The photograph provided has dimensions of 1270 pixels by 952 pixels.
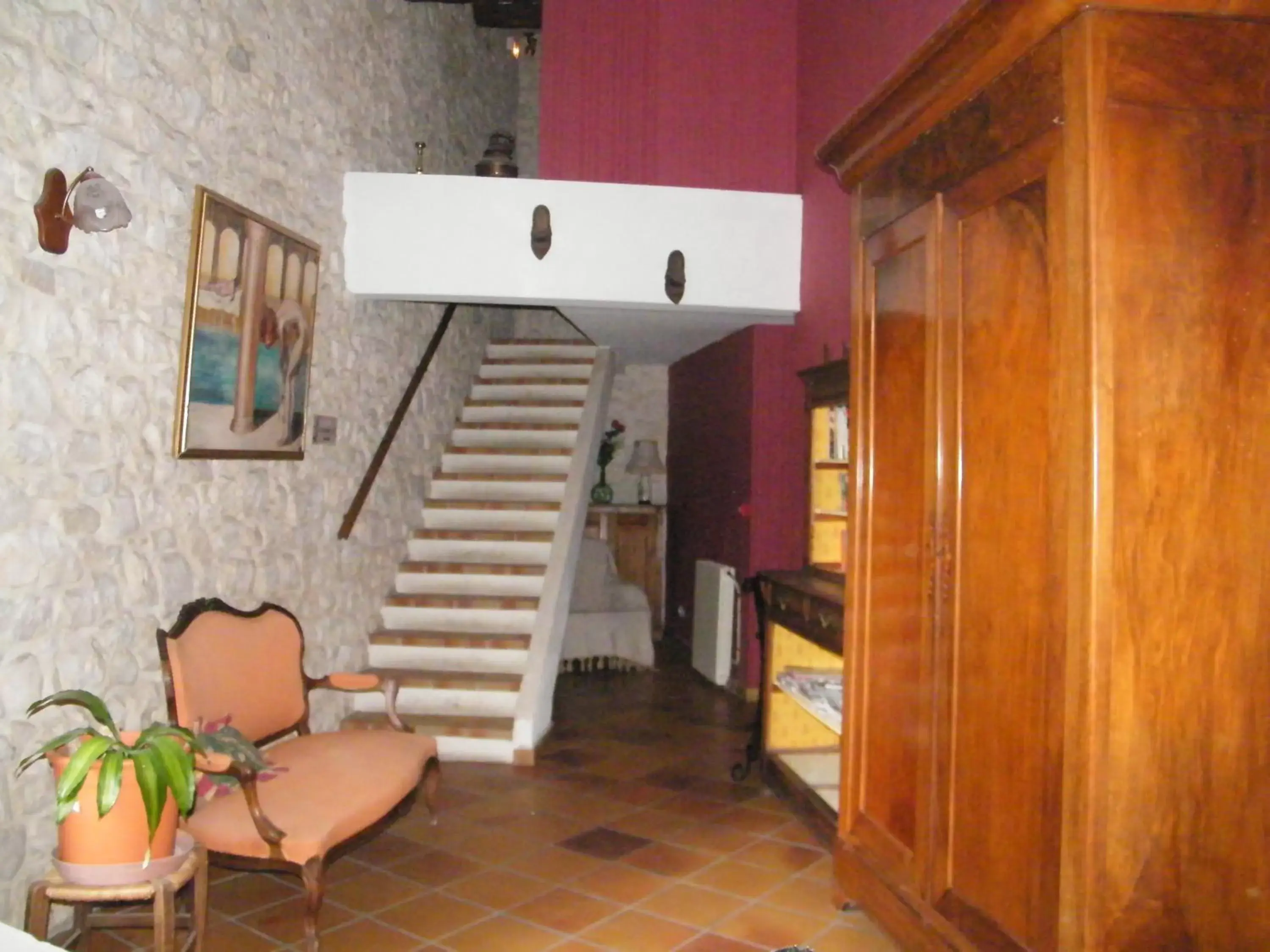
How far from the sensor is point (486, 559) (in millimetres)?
5781

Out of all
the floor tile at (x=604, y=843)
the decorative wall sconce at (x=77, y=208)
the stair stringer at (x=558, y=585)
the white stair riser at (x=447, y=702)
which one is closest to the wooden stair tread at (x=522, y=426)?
the stair stringer at (x=558, y=585)

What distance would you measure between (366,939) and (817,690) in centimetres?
190

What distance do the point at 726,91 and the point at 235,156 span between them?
3.10 metres

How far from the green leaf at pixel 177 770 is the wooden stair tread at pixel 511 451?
4.32m

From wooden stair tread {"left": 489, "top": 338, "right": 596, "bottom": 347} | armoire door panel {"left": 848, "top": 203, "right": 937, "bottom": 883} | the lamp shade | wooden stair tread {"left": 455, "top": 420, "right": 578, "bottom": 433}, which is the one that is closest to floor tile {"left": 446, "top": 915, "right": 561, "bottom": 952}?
armoire door panel {"left": 848, "top": 203, "right": 937, "bottom": 883}

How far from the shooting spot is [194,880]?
2396mm

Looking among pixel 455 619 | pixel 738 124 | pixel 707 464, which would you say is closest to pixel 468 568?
pixel 455 619

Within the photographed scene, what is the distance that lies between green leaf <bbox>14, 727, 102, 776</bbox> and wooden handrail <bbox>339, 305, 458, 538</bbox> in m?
2.46

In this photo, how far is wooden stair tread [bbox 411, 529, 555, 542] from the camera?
575cm

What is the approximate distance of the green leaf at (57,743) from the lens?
2162 millimetres

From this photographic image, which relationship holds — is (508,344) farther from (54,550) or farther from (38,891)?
(38,891)

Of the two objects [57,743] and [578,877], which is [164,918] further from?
[578,877]

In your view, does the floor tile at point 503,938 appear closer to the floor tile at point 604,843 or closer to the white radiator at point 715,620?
the floor tile at point 604,843

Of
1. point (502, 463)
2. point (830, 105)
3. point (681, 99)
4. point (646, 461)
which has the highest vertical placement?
point (681, 99)
